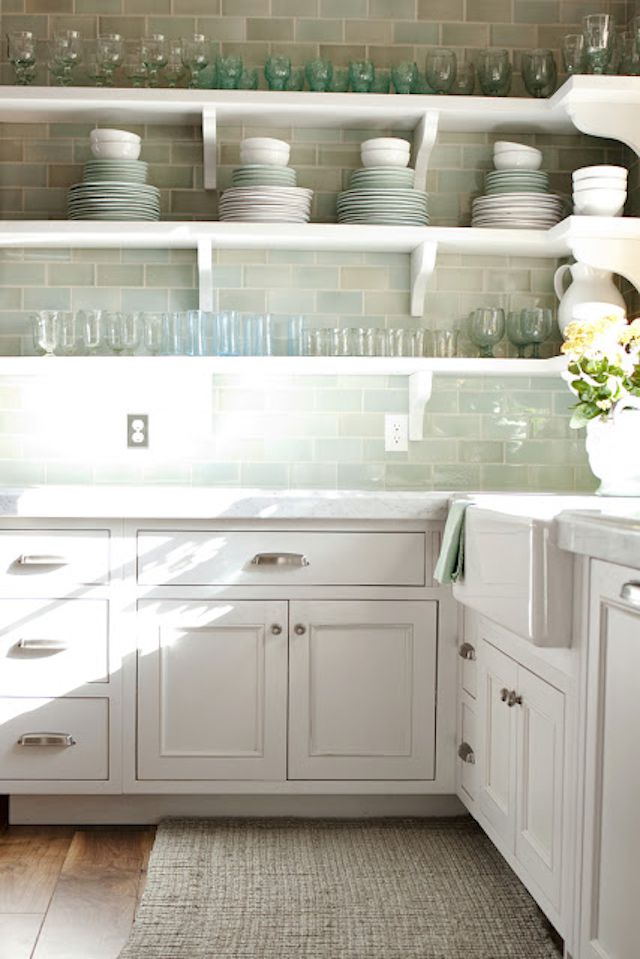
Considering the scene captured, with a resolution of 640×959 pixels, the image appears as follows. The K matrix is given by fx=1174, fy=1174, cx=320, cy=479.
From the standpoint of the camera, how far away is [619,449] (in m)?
2.93

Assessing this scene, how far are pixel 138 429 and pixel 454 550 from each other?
125 centimetres

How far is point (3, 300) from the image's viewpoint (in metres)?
3.66

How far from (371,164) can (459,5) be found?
25.9 inches

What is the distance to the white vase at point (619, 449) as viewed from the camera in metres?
2.90

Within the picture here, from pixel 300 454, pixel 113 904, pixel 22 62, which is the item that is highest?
pixel 22 62

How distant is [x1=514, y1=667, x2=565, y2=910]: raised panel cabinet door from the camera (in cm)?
228

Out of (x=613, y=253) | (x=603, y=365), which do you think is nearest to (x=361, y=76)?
(x=613, y=253)

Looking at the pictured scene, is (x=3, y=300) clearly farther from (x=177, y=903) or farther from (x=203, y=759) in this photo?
(x=177, y=903)

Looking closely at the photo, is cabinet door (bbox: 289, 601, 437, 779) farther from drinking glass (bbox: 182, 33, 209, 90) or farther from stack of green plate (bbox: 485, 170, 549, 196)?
drinking glass (bbox: 182, 33, 209, 90)

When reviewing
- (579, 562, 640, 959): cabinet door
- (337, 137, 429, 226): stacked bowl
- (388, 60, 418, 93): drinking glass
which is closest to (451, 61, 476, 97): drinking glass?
(388, 60, 418, 93): drinking glass

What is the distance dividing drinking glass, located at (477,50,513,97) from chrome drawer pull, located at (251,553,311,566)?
1.55 meters

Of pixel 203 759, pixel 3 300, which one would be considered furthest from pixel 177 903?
pixel 3 300

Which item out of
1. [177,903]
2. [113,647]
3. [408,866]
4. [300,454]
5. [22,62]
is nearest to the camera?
[177,903]

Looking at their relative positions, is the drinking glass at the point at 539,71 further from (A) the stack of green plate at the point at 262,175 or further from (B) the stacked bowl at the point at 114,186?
(B) the stacked bowl at the point at 114,186
